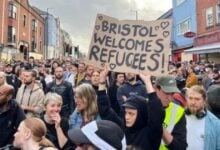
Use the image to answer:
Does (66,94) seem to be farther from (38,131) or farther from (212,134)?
(38,131)

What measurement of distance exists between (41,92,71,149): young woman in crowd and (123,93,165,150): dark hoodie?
4.23ft

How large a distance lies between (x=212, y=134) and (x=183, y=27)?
37.8m

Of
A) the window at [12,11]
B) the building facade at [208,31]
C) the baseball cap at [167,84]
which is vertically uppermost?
the window at [12,11]

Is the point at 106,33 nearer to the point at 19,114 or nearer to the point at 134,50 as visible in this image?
the point at 134,50

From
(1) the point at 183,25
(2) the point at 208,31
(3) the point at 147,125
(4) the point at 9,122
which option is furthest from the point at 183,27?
(3) the point at 147,125

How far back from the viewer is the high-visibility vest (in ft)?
13.8

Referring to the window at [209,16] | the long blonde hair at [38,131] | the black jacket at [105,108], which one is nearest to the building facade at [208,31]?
the window at [209,16]

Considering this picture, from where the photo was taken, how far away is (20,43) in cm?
5756

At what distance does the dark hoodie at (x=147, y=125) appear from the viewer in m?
3.74

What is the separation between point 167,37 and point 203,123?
3.61 ft

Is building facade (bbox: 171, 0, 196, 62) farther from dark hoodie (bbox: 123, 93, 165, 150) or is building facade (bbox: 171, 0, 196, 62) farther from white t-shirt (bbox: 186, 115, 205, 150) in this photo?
dark hoodie (bbox: 123, 93, 165, 150)

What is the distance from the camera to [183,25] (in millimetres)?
41594

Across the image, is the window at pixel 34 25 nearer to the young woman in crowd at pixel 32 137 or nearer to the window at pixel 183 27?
the window at pixel 183 27

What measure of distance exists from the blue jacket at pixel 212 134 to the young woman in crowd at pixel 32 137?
1862 mm
